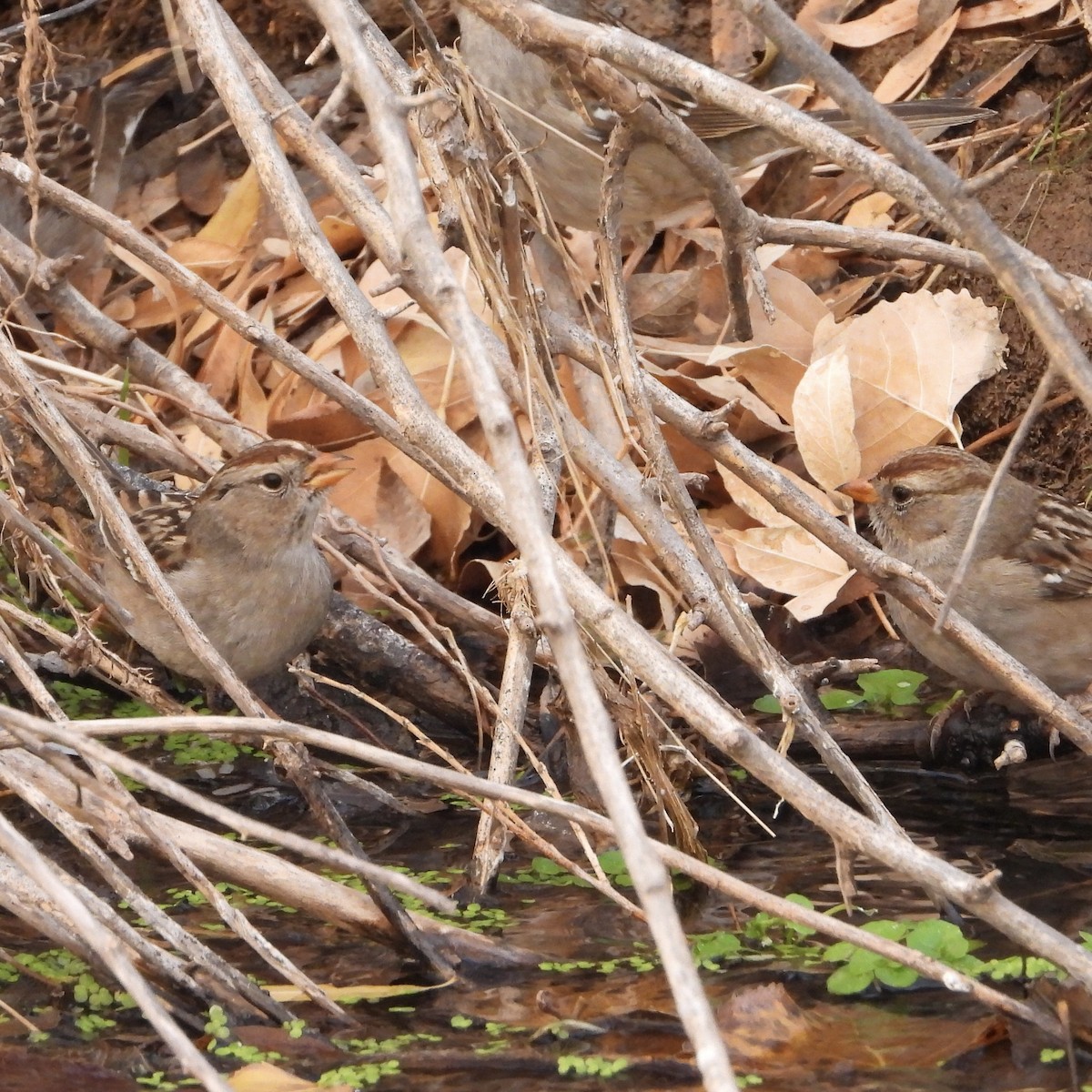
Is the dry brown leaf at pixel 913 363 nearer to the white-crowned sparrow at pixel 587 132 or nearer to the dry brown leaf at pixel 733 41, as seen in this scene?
the white-crowned sparrow at pixel 587 132

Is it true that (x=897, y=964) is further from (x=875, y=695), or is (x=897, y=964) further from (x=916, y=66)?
(x=916, y=66)

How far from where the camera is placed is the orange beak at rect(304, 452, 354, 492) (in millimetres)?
4746

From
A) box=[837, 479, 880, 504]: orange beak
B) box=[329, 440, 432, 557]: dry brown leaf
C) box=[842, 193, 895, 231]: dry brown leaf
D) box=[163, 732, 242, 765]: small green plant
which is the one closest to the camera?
box=[163, 732, 242, 765]: small green plant

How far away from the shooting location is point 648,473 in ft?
11.0

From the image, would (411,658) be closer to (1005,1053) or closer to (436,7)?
(1005,1053)

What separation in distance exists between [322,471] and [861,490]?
1679mm

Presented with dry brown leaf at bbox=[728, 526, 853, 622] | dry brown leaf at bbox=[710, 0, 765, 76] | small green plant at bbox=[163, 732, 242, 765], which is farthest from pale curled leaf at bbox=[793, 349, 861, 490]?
small green plant at bbox=[163, 732, 242, 765]

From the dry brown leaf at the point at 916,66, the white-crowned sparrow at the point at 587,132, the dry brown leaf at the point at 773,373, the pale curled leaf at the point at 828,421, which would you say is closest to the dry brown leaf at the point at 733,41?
the dry brown leaf at the point at 916,66

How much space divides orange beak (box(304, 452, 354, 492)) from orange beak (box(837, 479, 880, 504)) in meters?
1.56

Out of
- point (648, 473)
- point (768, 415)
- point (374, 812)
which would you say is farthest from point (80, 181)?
point (648, 473)

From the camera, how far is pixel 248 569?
4.67 meters

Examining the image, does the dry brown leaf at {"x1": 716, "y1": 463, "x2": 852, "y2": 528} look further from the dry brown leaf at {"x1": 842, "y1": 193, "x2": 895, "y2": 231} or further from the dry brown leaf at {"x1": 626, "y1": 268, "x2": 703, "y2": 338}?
the dry brown leaf at {"x1": 842, "y1": 193, "x2": 895, "y2": 231}

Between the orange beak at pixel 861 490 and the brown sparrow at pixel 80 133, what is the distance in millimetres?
3687

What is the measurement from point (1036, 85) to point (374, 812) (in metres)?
3.84
